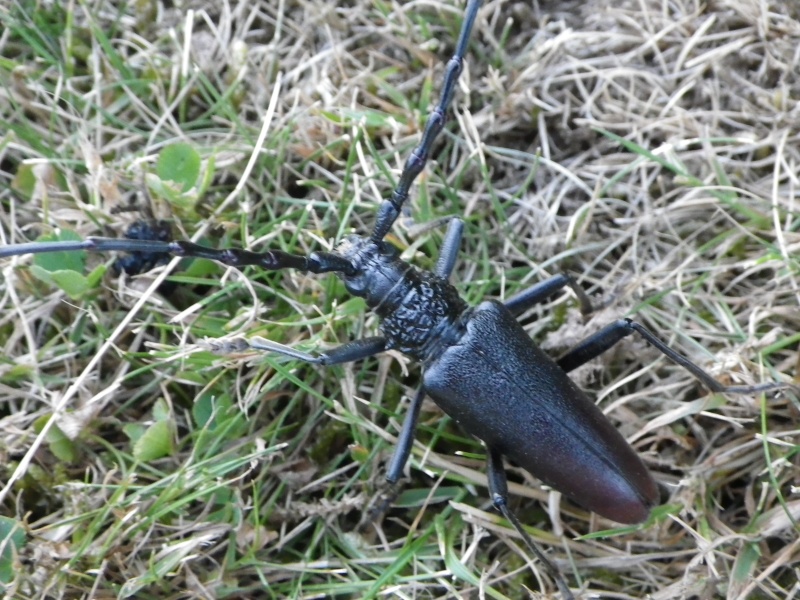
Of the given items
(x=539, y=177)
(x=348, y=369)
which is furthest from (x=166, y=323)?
(x=539, y=177)

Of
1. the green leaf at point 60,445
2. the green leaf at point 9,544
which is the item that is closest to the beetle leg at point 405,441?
the green leaf at point 60,445

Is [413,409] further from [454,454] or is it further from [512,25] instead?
[512,25]

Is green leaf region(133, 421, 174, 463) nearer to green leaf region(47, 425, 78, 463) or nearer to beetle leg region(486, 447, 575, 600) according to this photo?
green leaf region(47, 425, 78, 463)

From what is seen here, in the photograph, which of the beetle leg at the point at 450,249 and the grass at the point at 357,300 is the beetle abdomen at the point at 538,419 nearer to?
the grass at the point at 357,300

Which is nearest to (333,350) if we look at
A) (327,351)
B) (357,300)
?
(327,351)

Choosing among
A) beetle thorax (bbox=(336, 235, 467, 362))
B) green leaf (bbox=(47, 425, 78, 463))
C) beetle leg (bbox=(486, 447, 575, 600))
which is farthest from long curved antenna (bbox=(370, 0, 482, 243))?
green leaf (bbox=(47, 425, 78, 463))
